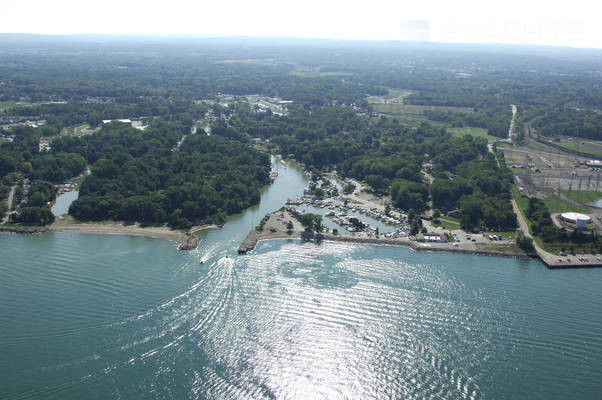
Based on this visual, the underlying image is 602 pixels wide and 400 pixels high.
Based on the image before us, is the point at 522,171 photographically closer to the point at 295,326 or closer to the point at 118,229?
the point at 295,326

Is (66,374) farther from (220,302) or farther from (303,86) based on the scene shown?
(303,86)

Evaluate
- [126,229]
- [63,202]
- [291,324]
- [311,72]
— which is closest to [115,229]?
[126,229]

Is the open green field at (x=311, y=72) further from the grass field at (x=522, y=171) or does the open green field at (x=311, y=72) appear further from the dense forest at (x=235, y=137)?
the grass field at (x=522, y=171)

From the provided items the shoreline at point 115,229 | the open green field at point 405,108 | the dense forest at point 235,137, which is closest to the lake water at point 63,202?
the dense forest at point 235,137

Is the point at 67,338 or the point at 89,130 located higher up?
the point at 89,130

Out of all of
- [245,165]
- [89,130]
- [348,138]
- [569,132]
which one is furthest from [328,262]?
[569,132]

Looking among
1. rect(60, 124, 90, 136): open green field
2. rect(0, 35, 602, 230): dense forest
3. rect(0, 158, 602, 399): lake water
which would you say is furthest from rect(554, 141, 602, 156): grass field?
rect(60, 124, 90, 136): open green field

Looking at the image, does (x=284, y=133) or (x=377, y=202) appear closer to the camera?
(x=377, y=202)

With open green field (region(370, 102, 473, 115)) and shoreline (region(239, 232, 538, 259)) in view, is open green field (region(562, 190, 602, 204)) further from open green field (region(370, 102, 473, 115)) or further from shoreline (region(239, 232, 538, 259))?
open green field (region(370, 102, 473, 115))
